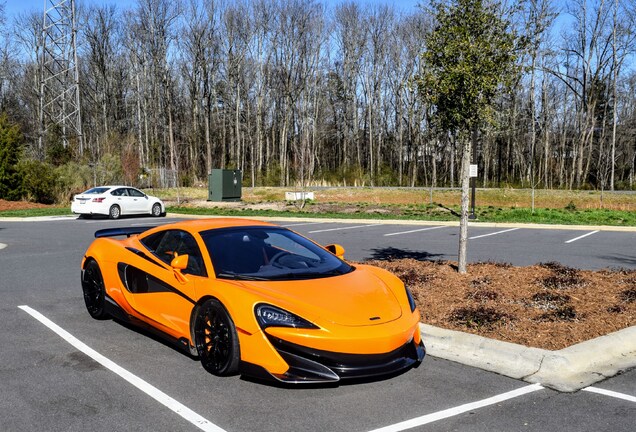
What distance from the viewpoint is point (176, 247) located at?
573 cm

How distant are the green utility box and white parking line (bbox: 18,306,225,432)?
26158 mm

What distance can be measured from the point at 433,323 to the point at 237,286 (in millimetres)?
2450

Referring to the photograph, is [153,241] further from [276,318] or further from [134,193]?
[134,193]

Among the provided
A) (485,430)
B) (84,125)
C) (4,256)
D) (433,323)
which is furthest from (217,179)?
(84,125)

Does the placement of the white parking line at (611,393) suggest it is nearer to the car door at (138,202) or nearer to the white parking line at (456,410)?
the white parking line at (456,410)

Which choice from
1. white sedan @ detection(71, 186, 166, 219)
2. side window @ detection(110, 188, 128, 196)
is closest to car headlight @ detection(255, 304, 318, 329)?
white sedan @ detection(71, 186, 166, 219)

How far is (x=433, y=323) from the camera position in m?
6.18

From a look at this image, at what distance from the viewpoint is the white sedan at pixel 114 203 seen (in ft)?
77.2

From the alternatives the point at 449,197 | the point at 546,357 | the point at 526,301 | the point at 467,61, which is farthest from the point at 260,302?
the point at 449,197

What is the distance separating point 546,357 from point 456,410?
4.34ft

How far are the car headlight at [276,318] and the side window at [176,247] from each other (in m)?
0.89

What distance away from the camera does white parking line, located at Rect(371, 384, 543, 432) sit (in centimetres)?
386

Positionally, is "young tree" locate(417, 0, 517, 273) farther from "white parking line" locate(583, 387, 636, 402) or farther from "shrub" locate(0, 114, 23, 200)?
"shrub" locate(0, 114, 23, 200)

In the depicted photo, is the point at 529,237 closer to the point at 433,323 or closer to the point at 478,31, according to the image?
the point at 478,31
